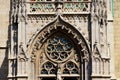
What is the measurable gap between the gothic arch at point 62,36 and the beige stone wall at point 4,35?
1871 mm

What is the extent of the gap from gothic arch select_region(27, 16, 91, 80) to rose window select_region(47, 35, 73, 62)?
0.08m

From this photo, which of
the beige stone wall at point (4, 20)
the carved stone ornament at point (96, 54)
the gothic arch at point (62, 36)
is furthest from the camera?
the beige stone wall at point (4, 20)

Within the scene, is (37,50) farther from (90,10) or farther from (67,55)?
(90,10)

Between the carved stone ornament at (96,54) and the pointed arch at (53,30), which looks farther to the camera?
the pointed arch at (53,30)

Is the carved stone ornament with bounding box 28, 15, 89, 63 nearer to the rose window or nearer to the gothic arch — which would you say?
the gothic arch

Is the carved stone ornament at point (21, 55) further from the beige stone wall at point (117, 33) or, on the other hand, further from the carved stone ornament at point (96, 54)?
the beige stone wall at point (117, 33)

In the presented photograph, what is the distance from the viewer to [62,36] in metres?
23.1

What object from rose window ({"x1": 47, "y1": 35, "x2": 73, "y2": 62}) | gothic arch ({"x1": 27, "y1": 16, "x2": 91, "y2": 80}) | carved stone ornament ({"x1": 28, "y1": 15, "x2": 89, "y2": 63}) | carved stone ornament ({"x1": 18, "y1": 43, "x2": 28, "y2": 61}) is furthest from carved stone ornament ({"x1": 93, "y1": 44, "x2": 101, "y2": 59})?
carved stone ornament ({"x1": 18, "y1": 43, "x2": 28, "y2": 61})

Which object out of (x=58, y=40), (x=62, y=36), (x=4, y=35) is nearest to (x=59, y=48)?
(x=58, y=40)

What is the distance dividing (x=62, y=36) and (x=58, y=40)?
0.26m

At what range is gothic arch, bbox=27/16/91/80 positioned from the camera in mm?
22625

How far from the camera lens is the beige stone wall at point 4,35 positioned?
945 inches

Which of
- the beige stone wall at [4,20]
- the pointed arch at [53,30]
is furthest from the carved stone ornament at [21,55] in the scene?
the beige stone wall at [4,20]

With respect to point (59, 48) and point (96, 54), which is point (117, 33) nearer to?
point (96, 54)
